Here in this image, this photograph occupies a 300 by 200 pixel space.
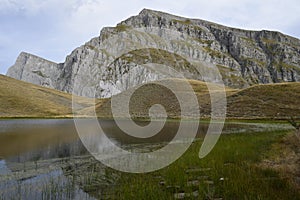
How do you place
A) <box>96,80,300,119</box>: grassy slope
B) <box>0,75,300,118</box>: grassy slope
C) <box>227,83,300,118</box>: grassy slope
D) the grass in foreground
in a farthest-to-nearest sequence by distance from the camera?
<box>0,75,300,118</box>: grassy slope
<box>96,80,300,119</box>: grassy slope
<box>227,83,300,118</box>: grassy slope
the grass in foreground

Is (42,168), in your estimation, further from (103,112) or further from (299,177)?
(103,112)

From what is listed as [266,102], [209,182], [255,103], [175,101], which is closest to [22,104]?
[175,101]

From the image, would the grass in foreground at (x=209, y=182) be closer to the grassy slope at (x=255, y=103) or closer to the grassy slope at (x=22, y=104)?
the grassy slope at (x=255, y=103)

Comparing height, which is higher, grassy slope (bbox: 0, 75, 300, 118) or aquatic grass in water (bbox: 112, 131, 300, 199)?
grassy slope (bbox: 0, 75, 300, 118)

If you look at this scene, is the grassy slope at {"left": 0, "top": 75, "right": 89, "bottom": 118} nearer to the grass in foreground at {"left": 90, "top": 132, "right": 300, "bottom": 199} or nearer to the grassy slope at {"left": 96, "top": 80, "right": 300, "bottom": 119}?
the grassy slope at {"left": 96, "top": 80, "right": 300, "bottom": 119}

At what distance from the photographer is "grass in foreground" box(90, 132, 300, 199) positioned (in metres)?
10.4

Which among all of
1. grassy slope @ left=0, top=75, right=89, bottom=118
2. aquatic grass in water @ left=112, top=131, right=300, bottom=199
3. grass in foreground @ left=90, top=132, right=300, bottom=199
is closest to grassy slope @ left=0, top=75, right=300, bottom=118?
grassy slope @ left=0, top=75, right=89, bottom=118

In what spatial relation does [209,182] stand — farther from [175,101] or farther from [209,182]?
[175,101]

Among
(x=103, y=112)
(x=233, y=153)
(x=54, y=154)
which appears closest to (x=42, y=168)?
(x=54, y=154)

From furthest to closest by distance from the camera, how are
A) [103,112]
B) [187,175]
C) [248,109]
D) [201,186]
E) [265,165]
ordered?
[103,112], [248,109], [265,165], [187,175], [201,186]

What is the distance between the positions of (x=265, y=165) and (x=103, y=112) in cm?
10702

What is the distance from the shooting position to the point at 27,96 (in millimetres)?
142625

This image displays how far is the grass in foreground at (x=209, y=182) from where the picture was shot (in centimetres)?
1043

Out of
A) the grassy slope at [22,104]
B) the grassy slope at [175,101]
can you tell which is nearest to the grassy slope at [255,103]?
the grassy slope at [175,101]
